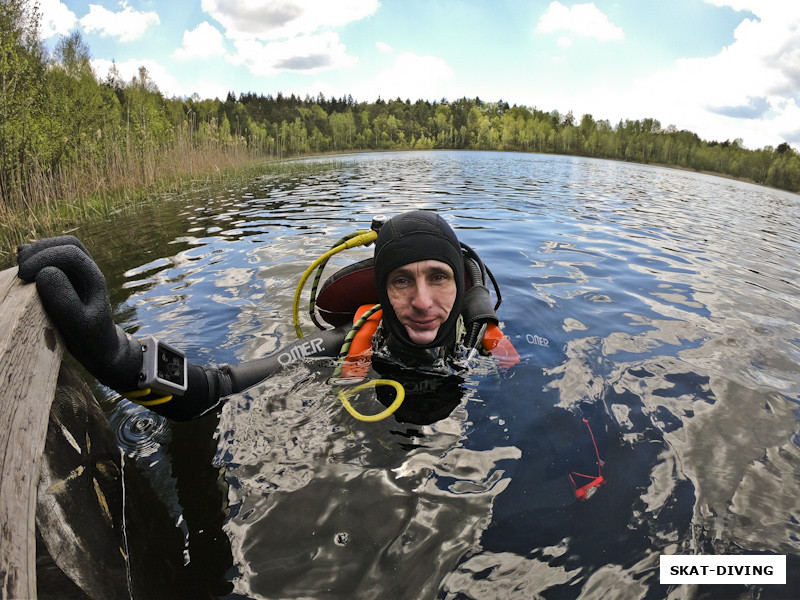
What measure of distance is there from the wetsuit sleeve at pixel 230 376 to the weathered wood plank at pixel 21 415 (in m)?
0.82

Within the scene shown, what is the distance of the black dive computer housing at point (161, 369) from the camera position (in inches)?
85.6

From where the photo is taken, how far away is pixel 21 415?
4.46 feet

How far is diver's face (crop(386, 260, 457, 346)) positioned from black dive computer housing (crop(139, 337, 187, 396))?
1401mm

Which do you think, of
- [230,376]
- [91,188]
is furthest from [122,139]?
[230,376]

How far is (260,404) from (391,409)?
102 centimetres

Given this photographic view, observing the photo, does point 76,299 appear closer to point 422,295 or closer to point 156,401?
point 156,401

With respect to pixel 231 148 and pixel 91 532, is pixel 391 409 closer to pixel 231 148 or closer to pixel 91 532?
pixel 91 532

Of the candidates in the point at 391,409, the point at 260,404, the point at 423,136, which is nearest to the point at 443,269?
the point at 391,409

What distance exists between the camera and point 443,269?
3018mm

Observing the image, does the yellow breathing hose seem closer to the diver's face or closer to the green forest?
the diver's face

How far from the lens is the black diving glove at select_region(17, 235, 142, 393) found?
1711 mm

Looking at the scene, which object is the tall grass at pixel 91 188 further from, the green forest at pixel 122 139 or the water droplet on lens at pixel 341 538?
the water droplet on lens at pixel 341 538

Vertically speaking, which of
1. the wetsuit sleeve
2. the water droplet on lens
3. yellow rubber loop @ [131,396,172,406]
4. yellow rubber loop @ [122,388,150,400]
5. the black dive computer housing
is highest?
the black dive computer housing

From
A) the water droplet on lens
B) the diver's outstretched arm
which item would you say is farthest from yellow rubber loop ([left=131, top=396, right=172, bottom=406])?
the water droplet on lens
